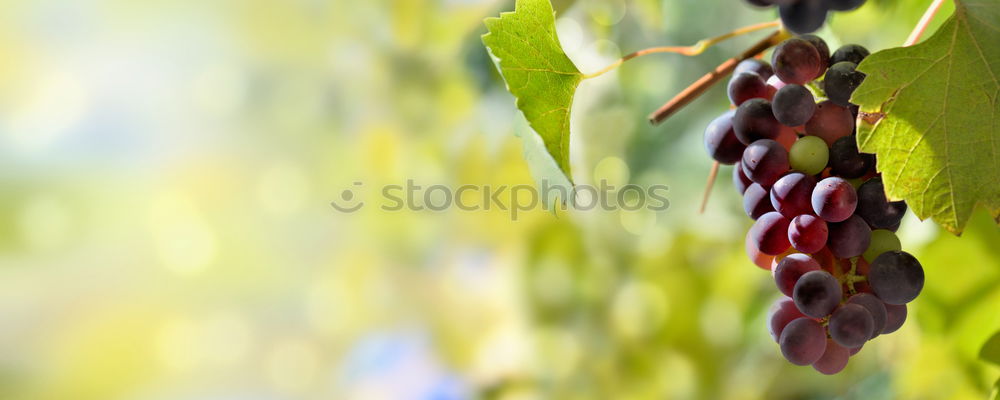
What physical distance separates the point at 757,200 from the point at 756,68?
0.07 m

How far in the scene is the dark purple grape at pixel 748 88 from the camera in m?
0.34

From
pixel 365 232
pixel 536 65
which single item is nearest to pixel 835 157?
pixel 536 65

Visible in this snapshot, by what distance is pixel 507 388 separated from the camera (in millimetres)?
1055

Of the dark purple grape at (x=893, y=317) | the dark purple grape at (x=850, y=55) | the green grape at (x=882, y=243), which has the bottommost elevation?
the dark purple grape at (x=893, y=317)

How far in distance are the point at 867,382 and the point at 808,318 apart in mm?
543

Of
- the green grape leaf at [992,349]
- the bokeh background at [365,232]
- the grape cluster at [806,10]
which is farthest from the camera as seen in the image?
the bokeh background at [365,232]

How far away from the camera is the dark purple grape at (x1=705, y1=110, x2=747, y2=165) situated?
13.5 inches

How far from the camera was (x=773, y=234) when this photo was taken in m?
0.31

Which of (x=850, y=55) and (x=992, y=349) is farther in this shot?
(x=992, y=349)

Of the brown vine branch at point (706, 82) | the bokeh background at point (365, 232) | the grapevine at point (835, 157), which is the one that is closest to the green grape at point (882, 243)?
the grapevine at point (835, 157)

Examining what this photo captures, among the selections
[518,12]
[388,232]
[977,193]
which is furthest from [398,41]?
[977,193]

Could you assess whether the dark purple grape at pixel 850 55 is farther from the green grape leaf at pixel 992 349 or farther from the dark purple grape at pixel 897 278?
the green grape leaf at pixel 992 349

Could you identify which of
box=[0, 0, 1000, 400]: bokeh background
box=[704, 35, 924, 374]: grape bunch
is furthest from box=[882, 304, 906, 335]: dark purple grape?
box=[0, 0, 1000, 400]: bokeh background

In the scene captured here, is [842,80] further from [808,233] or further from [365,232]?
[365,232]
